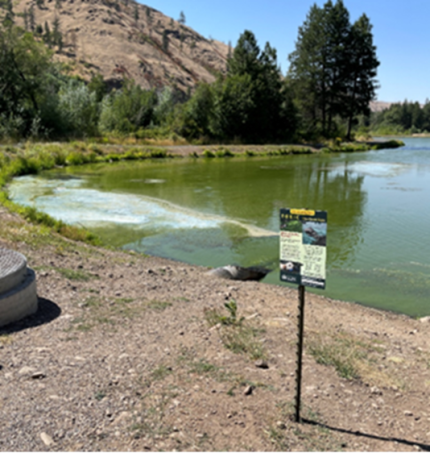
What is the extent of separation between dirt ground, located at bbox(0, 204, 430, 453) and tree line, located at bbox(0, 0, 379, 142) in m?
30.9

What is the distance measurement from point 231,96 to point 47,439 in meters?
49.1

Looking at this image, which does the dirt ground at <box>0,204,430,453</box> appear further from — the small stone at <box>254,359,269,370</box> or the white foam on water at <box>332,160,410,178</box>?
the white foam on water at <box>332,160,410,178</box>

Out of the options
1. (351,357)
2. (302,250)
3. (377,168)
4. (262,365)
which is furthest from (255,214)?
(377,168)

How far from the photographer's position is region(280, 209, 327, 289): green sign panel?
3.62 metres

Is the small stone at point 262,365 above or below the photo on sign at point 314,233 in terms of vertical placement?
below

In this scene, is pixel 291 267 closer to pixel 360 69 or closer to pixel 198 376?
pixel 198 376

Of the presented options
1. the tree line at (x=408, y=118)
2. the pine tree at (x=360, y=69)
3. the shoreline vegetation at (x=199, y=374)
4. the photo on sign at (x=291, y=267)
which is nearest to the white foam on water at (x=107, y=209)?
the shoreline vegetation at (x=199, y=374)

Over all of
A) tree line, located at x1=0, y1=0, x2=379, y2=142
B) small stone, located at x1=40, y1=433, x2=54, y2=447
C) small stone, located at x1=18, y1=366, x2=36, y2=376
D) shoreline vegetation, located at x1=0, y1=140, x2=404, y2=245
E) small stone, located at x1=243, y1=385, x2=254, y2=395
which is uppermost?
tree line, located at x1=0, y1=0, x2=379, y2=142

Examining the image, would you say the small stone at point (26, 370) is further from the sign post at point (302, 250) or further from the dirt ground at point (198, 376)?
the sign post at point (302, 250)

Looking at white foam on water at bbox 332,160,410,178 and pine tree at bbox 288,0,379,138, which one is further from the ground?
pine tree at bbox 288,0,379,138

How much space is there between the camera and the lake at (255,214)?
9.92 metres

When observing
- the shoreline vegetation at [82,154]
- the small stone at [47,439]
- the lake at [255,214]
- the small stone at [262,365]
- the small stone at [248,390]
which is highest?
the shoreline vegetation at [82,154]

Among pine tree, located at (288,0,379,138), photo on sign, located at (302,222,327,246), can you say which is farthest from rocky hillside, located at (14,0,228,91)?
photo on sign, located at (302,222,327,246)

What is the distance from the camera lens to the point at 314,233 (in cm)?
366
